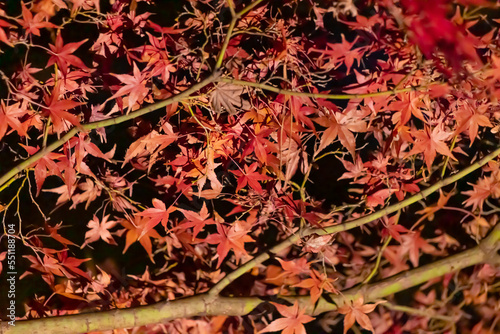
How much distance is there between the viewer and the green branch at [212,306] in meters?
1.37

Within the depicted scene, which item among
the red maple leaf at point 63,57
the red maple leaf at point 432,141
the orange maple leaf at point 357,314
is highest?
the red maple leaf at point 63,57

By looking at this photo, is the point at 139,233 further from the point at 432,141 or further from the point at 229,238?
the point at 432,141

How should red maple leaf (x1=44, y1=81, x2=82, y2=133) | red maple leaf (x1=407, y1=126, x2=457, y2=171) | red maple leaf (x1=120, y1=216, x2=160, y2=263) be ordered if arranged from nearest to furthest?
red maple leaf (x1=44, y1=81, x2=82, y2=133)
red maple leaf (x1=407, y1=126, x2=457, y2=171)
red maple leaf (x1=120, y1=216, x2=160, y2=263)

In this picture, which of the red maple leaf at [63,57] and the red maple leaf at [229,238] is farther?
the red maple leaf at [229,238]

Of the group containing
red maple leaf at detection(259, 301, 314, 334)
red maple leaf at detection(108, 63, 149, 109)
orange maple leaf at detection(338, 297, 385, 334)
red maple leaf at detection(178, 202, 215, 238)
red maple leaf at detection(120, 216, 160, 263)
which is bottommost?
orange maple leaf at detection(338, 297, 385, 334)

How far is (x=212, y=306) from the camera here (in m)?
1.47

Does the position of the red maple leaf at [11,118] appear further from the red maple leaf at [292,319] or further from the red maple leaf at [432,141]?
the red maple leaf at [432,141]

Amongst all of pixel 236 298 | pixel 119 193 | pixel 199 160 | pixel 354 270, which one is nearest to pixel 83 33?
pixel 119 193

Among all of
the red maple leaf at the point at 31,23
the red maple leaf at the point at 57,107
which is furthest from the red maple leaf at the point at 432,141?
the red maple leaf at the point at 31,23

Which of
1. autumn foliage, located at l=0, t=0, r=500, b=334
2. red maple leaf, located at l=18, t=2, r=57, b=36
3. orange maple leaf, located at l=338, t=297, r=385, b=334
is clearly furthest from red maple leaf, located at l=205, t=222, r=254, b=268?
red maple leaf, located at l=18, t=2, r=57, b=36

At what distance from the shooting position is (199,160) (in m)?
1.40

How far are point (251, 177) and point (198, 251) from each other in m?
0.53

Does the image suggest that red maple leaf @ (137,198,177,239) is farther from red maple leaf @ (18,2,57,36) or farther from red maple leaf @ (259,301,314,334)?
red maple leaf @ (18,2,57,36)

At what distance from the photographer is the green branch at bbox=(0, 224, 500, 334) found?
137 centimetres
